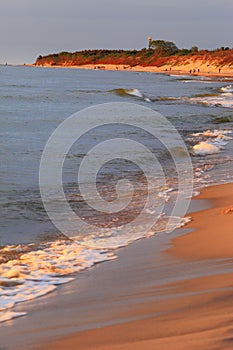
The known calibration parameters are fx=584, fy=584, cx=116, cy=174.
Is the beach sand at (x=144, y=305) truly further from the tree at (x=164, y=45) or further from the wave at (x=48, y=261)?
the tree at (x=164, y=45)

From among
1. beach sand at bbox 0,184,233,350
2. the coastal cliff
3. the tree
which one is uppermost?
the tree

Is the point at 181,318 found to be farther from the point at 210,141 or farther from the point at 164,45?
the point at 164,45

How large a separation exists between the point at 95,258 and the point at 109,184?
397 cm

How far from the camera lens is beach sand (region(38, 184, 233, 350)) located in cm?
299

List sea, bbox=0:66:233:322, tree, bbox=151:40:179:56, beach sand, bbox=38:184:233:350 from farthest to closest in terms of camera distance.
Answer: tree, bbox=151:40:179:56 → sea, bbox=0:66:233:322 → beach sand, bbox=38:184:233:350

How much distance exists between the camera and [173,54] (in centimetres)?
10725

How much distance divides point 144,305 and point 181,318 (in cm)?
37

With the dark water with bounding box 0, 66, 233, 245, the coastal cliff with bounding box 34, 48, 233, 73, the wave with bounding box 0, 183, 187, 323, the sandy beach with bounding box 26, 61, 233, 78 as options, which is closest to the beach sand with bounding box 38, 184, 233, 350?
the wave with bounding box 0, 183, 187, 323

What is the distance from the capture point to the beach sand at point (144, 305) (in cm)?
307

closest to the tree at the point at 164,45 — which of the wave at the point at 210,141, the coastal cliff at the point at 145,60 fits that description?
the coastal cliff at the point at 145,60

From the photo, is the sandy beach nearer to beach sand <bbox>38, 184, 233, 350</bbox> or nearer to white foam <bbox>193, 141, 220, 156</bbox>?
white foam <bbox>193, 141, 220, 156</bbox>

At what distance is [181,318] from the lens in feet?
10.8

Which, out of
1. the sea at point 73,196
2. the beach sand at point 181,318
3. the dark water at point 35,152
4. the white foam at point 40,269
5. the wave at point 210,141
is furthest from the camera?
the wave at point 210,141

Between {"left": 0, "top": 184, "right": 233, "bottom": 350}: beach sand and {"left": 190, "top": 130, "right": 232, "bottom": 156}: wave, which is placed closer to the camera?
{"left": 0, "top": 184, "right": 233, "bottom": 350}: beach sand
